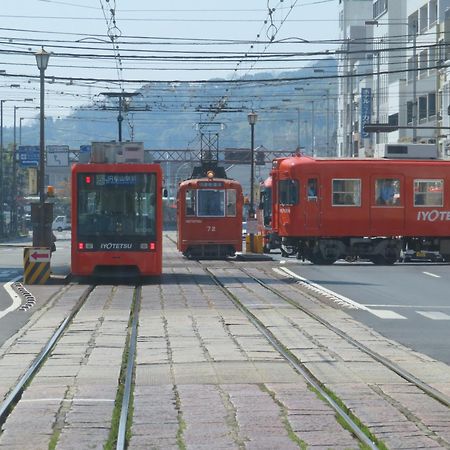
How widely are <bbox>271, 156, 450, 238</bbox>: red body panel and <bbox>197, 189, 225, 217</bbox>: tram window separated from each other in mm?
5246

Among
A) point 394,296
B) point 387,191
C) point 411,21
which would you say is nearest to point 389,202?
point 387,191

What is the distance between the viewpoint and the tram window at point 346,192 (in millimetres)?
39656

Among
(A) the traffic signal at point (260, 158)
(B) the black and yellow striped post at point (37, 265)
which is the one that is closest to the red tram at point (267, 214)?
(B) the black and yellow striped post at point (37, 265)

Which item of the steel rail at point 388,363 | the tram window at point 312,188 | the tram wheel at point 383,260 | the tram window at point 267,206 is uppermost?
the tram window at point 312,188

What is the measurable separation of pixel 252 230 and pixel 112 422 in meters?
39.5

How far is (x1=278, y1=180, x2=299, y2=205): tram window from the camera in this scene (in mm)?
39812

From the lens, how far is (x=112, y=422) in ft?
34.3

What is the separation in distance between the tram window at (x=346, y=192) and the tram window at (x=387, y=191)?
620mm

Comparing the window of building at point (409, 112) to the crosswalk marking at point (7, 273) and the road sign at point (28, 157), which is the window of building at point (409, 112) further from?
the crosswalk marking at point (7, 273)

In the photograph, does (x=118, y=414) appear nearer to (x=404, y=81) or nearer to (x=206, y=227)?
(x=206, y=227)

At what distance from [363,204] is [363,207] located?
0.32 ft

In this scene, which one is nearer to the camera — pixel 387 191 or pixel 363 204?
pixel 363 204

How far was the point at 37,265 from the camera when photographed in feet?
97.9

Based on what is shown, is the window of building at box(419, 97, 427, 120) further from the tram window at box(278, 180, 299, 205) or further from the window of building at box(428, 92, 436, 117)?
the tram window at box(278, 180, 299, 205)
